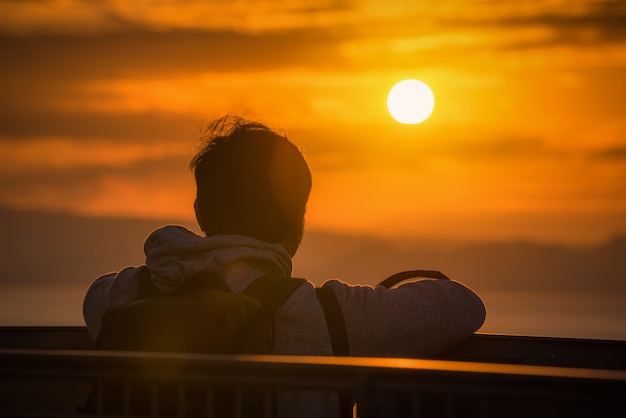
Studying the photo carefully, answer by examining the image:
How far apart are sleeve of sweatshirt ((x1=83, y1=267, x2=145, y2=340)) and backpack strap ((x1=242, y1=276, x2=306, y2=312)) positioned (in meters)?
0.51

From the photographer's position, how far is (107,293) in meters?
3.41

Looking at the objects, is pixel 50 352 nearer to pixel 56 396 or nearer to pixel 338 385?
pixel 338 385

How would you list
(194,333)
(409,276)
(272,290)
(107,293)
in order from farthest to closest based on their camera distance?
(107,293), (409,276), (272,290), (194,333)

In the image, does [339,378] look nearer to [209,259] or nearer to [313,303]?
[313,303]

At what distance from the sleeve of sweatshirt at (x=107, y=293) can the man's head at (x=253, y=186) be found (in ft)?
1.08

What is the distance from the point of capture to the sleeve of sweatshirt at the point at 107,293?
3.36 m

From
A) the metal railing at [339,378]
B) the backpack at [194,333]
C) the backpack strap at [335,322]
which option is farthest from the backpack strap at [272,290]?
the metal railing at [339,378]

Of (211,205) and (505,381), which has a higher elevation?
(211,205)

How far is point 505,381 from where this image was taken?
1.75m

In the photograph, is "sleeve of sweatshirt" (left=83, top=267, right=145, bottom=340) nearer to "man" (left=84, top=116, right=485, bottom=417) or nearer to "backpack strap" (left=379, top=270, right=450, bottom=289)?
"man" (left=84, top=116, right=485, bottom=417)

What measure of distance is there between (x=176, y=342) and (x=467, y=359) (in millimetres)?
1206

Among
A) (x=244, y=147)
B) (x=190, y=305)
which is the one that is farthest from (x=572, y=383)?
(x=244, y=147)

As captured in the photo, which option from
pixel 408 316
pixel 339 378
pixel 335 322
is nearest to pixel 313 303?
pixel 335 322

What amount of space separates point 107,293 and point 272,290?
69 centimetres
